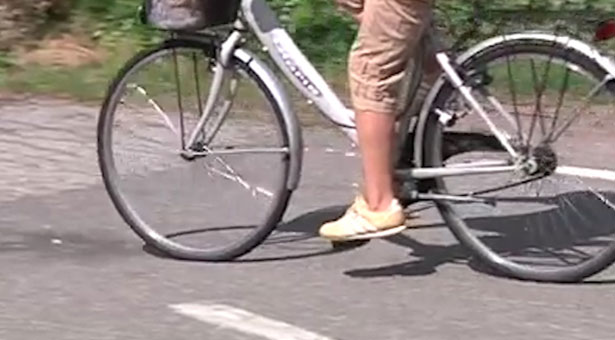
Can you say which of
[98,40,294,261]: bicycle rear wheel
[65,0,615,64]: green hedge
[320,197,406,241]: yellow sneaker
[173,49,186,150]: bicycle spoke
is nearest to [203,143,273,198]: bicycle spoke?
[98,40,294,261]: bicycle rear wheel

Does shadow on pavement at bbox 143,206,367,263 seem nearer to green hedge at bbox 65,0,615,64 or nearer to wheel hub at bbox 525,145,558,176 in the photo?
wheel hub at bbox 525,145,558,176

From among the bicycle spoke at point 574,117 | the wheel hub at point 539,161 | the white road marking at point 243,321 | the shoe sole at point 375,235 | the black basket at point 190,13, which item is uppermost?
the black basket at point 190,13

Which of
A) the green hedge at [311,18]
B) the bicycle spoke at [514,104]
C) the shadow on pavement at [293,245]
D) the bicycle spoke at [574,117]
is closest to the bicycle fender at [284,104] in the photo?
the shadow on pavement at [293,245]

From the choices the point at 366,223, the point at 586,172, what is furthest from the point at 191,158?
the point at 586,172

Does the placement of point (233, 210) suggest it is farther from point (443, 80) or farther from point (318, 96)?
point (443, 80)

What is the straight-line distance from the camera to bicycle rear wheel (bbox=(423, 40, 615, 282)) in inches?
213

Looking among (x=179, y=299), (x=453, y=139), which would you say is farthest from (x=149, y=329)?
(x=453, y=139)

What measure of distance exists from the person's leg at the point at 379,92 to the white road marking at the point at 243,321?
55cm

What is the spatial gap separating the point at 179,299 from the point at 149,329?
1.05 feet

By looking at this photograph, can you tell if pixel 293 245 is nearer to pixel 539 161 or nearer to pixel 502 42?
pixel 539 161

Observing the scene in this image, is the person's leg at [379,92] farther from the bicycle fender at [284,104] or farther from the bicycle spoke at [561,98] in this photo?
the bicycle spoke at [561,98]

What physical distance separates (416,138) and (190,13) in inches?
37.2

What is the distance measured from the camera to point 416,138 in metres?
5.58

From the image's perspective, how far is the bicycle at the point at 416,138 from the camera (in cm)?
546
